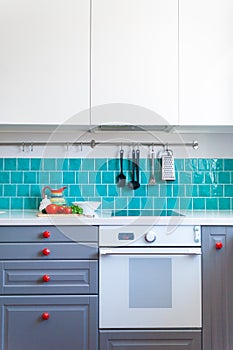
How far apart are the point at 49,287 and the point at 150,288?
0.52 meters

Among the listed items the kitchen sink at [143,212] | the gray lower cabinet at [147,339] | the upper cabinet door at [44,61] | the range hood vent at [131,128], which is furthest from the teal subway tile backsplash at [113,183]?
the gray lower cabinet at [147,339]

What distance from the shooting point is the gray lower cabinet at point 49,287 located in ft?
6.46

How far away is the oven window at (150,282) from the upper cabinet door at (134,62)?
2.56 ft

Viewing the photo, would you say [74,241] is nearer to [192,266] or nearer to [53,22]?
[192,266]

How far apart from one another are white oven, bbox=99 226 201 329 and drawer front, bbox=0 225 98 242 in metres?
0.08

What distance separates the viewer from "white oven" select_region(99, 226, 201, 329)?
6.53ft

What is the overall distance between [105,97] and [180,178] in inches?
30.0

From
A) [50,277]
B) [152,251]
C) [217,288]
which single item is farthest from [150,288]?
[50,277]

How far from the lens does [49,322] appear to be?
1976 millimetres

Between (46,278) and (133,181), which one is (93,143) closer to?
(133,181)

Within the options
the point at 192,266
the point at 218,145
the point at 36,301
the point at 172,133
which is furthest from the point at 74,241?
the point at 218,145

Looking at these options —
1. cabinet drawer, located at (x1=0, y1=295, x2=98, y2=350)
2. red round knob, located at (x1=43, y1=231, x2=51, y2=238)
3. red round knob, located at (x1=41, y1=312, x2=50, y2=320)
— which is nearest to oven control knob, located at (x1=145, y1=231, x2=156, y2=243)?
cabinet drawer, located at (x1=0, y1=295, x2=98, y2=350)

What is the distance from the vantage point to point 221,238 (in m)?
2.02

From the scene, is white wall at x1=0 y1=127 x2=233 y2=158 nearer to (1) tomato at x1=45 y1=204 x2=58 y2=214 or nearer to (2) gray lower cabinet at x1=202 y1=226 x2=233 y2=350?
(1) tomato at x1=45 y1=204 x2=58 y2=214
